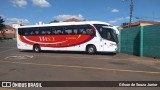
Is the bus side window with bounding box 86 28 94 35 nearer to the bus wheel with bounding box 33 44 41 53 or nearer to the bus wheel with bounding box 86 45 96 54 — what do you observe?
the bus wheel with bounding box 86 45 96 54

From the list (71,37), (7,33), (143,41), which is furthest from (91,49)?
(7,33)

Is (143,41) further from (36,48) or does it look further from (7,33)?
(7,33)

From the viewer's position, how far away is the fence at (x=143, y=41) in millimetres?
19688

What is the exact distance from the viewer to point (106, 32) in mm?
23406

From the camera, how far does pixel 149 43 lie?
813 inches

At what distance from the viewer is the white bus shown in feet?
76.8

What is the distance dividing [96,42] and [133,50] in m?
3.56

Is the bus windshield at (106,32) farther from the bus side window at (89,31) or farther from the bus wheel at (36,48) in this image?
the bus wheel at (36,48)

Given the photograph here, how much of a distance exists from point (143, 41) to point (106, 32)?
3.58 metres

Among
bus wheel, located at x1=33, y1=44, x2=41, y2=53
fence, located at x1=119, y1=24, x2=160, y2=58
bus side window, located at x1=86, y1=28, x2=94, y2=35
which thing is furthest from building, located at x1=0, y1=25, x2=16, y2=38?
fence, located at x1=119, y1=24, x2=160, y2=58

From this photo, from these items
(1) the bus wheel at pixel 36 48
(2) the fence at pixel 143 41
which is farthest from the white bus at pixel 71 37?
(2) the fence at pixel 143 41

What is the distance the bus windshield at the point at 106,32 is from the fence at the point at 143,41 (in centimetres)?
184

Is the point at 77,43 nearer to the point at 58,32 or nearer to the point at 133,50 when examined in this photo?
the point at 58,32

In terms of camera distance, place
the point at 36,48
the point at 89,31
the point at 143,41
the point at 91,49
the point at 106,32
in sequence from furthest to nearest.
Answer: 1. the point at 36,48
2. the point at 89,31
3. the point at 91,49
4. the point at 106,32
5. the point at 143,41
